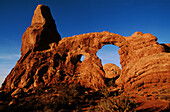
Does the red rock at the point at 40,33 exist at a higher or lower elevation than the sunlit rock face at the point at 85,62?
higher

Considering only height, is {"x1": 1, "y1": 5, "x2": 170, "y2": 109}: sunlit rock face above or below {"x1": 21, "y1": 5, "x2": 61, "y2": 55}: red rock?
below

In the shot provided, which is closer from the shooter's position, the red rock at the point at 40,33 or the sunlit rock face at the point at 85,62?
the sunlit rock face at the point at 85,62

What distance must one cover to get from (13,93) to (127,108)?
12.8 metres

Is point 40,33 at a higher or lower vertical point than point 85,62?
higher

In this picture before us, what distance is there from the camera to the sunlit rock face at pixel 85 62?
39.2 ft

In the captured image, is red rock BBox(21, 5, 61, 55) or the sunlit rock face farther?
red rock BBox(21, 5, 61, 55)

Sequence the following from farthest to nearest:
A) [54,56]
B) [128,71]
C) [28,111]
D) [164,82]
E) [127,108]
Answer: [54,56], [128,71], [164,82], [28,111], [127,108]

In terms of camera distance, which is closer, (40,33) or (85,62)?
(85,62)

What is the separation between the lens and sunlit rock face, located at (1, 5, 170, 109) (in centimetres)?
1194

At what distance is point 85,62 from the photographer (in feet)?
52.3

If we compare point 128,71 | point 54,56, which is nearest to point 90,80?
point 128,71

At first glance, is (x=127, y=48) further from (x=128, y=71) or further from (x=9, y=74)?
(x=9, y=74)

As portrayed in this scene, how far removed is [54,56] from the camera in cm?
1602

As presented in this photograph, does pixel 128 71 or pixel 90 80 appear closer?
pixel 128 71
